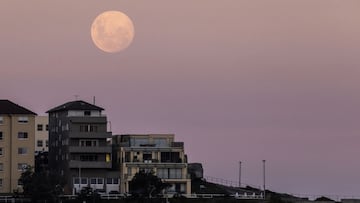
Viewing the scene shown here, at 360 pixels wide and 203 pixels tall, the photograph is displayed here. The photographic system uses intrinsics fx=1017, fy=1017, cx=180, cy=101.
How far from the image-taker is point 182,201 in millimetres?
114812

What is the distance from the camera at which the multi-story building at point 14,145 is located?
125 metres

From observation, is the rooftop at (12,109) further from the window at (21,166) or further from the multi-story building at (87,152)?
the window at (21,166)

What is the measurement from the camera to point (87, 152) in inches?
5074

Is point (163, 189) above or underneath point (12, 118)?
underneath

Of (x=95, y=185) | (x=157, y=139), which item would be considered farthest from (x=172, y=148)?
(x=95, y=185)

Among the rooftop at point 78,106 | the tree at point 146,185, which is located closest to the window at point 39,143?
the rooftop at point 78,106

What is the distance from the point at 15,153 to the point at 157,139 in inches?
727

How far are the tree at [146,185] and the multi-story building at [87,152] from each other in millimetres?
10944

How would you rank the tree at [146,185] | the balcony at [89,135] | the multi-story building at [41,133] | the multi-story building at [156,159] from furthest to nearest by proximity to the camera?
the multi-story building at [41,133] < the balcony at [89,135] < the multi-story building at [156,159] < the tree at [146,185]

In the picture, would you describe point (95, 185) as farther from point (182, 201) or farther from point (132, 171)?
point (182, 201)

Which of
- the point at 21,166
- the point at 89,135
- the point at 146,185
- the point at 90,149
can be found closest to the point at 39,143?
the point at 89,135

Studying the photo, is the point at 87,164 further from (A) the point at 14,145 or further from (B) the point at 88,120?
(A) the point at 14,145

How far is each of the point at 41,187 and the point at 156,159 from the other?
66.3 feet

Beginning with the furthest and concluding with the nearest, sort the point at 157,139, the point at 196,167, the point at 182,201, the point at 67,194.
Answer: the point at 196,167, the point at 157,139, the point at 67,194, the point at 182,201
